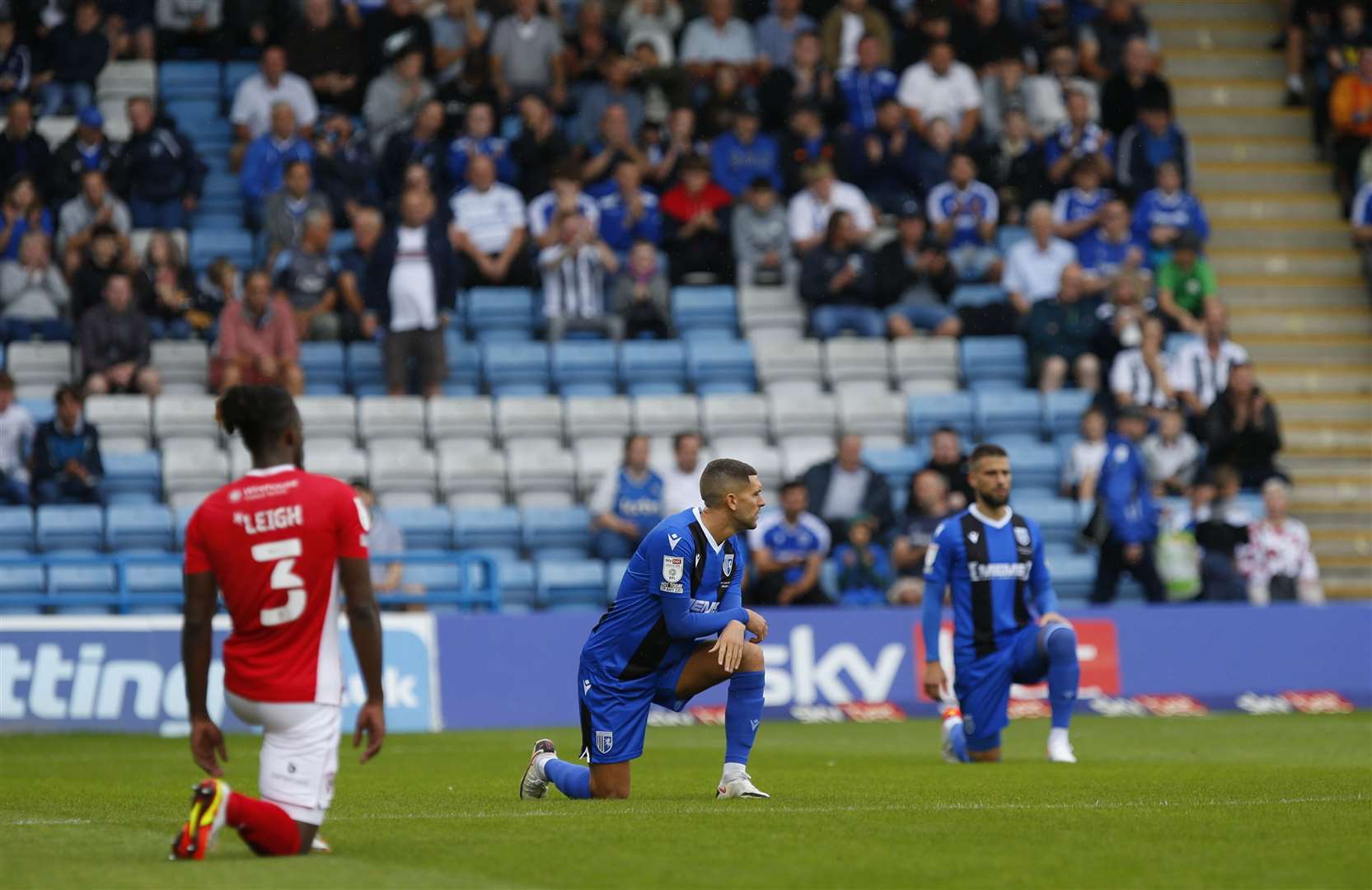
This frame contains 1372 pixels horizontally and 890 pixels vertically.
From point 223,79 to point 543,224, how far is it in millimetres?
4661

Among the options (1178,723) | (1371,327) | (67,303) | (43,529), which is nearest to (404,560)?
(43,529)

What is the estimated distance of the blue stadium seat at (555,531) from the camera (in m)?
20.9

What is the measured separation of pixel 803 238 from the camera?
77.6 ft

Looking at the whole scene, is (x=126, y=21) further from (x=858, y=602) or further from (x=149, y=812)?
(x=149, y=812)

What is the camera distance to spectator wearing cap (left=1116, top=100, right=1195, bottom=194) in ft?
82.3

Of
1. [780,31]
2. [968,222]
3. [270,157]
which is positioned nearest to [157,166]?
[270,157]

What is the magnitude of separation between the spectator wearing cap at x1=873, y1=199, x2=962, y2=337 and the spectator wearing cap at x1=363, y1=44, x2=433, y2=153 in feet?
18.3

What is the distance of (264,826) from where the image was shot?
7516 millimetres

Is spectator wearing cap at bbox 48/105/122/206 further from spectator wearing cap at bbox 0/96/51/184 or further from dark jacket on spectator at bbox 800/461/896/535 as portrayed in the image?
dark jacket on spectator at bbox 800/461/896/535

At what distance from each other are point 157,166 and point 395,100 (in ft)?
9.49

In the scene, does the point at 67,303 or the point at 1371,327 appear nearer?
the point at 67,303

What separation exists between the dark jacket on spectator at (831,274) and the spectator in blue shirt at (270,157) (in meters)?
5.67

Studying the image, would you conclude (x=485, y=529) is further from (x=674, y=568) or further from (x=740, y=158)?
(x=674, y=568)

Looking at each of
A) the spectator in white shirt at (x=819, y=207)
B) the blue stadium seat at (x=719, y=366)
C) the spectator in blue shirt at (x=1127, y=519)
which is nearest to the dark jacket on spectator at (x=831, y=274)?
the spectator in white shirt at (x=819, y=207)
